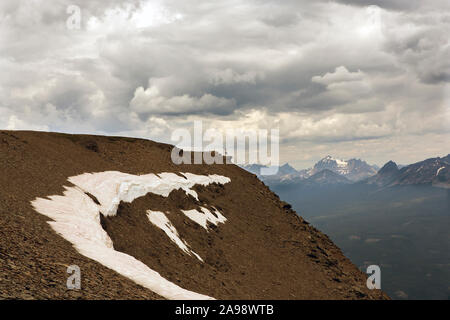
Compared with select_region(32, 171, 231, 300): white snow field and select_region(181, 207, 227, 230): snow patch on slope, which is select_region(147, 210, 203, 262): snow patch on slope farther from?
select_region(181, 207, 227, 230): snow patch on slope

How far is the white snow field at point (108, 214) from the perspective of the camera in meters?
19.7

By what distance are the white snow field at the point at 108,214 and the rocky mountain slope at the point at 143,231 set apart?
0.14 m

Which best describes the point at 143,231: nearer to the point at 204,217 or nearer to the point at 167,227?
the point at 167,227

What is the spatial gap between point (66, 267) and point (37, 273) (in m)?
1.68

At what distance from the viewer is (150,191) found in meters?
44.4

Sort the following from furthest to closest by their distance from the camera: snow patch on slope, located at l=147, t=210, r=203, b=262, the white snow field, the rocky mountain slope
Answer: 1. snow patch on slope, located at l=147, t=210, r=203, b=262
2. the white snow field
3. the rocky mountain slope

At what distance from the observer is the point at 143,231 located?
111 feet

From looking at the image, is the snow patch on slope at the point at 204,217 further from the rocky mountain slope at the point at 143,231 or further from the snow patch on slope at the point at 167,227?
the snow patch on slope at the point at 167,227

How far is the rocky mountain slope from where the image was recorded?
16875 millimetres

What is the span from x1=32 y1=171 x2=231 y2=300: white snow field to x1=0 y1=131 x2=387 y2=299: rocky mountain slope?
0.14 meters

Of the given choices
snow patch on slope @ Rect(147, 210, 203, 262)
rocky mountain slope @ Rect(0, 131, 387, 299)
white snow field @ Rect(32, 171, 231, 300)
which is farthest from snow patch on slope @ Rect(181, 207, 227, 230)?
snow patch on slope @ Rect(147, 210, 203, 262)

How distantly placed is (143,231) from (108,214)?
4.06m
